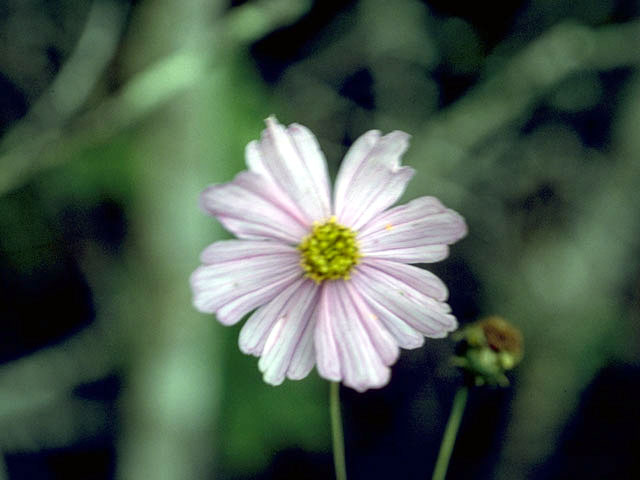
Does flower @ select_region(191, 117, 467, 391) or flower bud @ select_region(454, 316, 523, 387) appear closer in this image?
flower @ select_region(191, 117, 467, 391)

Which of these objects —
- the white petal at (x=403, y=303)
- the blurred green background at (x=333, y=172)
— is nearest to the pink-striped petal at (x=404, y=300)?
the white petal at (x=403, y=303)

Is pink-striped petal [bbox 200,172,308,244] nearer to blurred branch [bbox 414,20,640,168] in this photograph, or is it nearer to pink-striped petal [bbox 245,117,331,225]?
pink-striped petal [bbox 245,117,331,225]

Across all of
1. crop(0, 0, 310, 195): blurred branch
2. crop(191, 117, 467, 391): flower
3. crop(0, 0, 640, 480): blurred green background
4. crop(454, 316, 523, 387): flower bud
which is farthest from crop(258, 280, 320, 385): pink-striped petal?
crop(0, 0, 640, 480): blurred green background

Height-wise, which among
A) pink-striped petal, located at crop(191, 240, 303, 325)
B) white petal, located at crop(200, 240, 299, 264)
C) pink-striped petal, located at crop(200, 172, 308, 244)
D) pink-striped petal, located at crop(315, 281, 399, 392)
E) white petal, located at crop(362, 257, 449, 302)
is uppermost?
pink-striped petal, located at crop(200, 172, 308, 244)

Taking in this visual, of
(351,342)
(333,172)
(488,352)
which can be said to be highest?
(333,172)

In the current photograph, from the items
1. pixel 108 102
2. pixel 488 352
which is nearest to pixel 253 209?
pixel 488 352

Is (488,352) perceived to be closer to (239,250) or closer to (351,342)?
(351,342)
